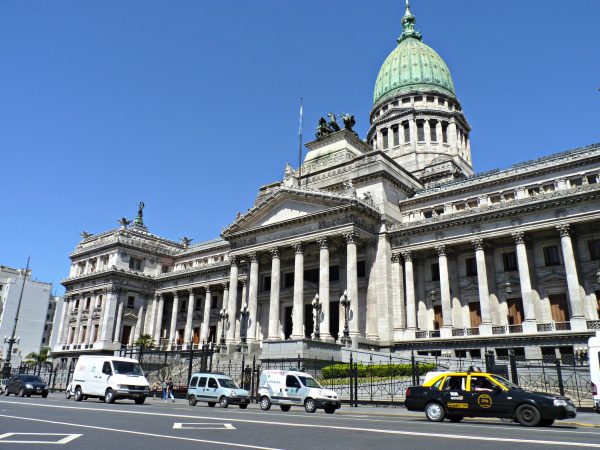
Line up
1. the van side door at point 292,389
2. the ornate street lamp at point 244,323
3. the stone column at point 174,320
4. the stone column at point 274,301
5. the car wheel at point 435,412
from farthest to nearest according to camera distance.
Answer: the stone column at point 174,320 → the ornate street lamp at point 244,323 → the stone column at point 274,301 → the van side door at point 292,389 → the car wheel at point 435,412

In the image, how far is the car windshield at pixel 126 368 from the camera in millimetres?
23625

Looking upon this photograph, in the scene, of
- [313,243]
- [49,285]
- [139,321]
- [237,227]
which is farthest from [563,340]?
[49,285]

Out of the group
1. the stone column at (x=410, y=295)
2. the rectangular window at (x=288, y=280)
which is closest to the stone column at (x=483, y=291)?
the stone column at (x=410, y=295)

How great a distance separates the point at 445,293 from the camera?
135 ft

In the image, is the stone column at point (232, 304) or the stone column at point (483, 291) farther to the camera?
the stone column at point (232, 304)

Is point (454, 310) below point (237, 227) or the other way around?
below

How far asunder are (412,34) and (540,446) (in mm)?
87395

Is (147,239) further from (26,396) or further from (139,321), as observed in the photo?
(26,396)

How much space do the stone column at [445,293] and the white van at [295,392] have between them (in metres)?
21.0

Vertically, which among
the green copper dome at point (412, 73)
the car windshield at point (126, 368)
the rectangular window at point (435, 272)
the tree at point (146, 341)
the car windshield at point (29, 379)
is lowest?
the car windshield at point (29, 379)

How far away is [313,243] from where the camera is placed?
4500 centimetres

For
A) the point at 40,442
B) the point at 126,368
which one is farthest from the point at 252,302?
the point at 40,442

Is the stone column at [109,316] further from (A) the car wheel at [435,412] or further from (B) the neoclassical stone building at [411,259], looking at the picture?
(A) the car wheel at [435,412]

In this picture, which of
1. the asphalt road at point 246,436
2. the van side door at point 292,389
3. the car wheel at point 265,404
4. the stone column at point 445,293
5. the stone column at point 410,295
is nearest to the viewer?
the asphalt road at point 246,436
